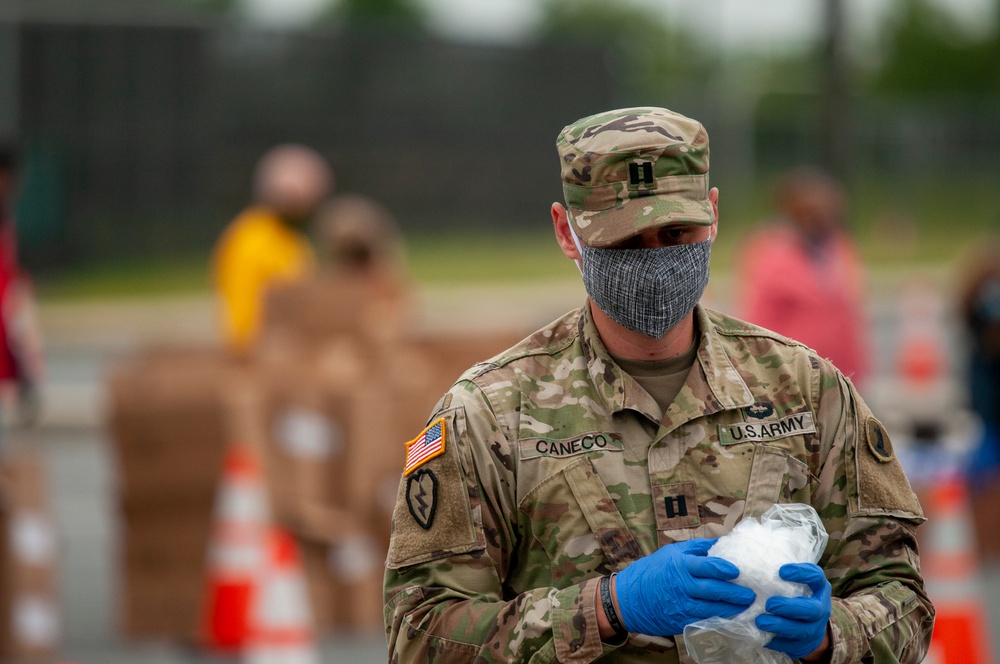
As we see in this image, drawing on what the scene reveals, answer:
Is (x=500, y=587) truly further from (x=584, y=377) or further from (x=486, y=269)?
(x=486, y=269)

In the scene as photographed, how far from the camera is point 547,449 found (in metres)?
2.36

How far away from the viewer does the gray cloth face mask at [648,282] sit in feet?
7.77

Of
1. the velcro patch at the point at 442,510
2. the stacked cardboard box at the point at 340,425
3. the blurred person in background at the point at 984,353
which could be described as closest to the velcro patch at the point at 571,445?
the velcro patch at the point at 442,510

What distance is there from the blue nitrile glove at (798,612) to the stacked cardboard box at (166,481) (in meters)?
4.44

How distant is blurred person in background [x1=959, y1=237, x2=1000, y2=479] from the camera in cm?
739

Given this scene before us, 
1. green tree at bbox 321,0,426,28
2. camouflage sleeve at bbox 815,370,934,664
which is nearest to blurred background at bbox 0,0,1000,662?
camouflage sleeve at bbox 815,370,934,664

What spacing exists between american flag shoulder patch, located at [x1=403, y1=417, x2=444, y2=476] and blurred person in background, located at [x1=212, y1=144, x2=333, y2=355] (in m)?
4.78

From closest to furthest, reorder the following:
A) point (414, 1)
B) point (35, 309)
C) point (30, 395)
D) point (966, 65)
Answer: point (30, 395), point (35, 309), point (966, 65), point (414, 1)

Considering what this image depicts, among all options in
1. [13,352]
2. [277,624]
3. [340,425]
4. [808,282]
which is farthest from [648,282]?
[808,282]

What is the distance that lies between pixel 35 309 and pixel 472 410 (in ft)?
63.5

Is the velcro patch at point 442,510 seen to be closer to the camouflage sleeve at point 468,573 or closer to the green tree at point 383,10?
the camouflage sleeve at point 468,573

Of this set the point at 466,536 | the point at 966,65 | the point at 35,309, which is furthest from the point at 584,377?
the point at 966,65

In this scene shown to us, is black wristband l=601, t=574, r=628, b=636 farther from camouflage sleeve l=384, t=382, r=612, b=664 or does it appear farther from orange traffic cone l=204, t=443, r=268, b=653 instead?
orange traffic cone l=204, t=443, r=268, b=653

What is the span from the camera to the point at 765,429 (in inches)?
94.8
